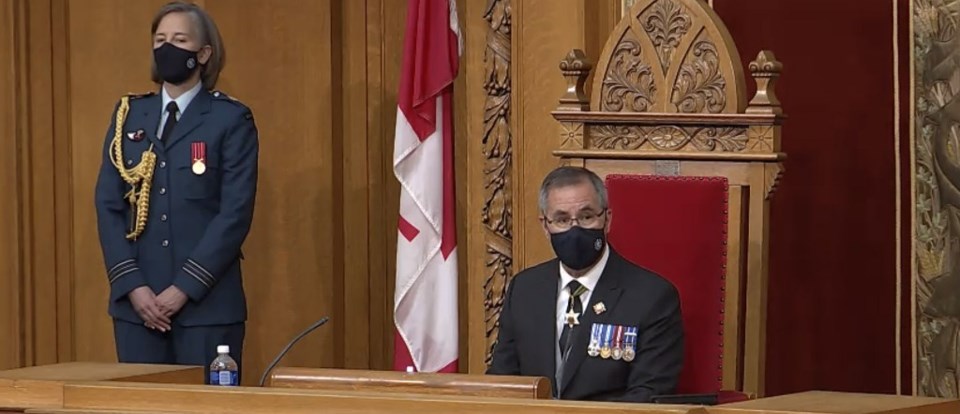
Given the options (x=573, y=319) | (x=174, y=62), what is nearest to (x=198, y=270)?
(x=174, y=62)

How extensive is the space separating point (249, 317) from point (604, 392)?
2.42m

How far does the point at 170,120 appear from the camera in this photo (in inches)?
208

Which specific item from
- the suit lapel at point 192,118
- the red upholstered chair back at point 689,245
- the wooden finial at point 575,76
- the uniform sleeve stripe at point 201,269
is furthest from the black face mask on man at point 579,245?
the suit lapel at point 192,118

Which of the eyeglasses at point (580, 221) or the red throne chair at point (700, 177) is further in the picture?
the red throne chair at point (700, 177)

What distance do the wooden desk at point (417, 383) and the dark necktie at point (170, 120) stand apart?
1.97 metres

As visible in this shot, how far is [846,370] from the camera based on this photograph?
5277 millimetres

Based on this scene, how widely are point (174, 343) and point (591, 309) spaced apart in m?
1.41

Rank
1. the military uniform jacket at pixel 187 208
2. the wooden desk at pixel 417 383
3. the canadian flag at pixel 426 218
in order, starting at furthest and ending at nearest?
the canadian flag at pixel 426 218
the military uniform jacket at pixel 187 208
the wooden desk at pixel 417 383

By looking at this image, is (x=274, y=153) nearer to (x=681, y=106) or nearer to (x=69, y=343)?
(x=69, y=343)

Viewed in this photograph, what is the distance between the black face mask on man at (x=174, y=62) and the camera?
516 cm

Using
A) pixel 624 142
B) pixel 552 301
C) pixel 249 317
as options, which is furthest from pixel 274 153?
pixel 552 301

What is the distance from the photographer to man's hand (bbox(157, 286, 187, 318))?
5.11 meters

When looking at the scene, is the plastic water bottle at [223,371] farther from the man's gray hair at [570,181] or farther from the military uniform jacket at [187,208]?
the military uniform jacket at [187,208]

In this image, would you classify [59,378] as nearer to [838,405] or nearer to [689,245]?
[838,405]
